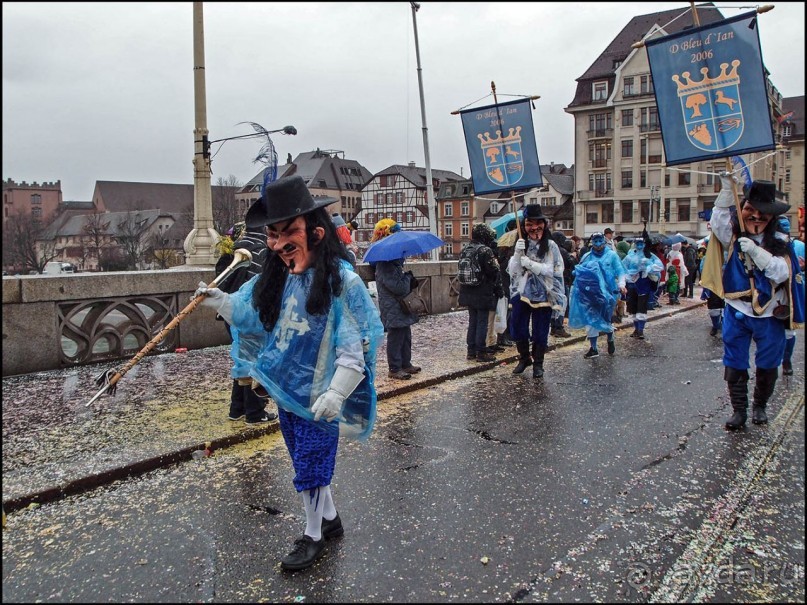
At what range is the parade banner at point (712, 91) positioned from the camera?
18.5 feet

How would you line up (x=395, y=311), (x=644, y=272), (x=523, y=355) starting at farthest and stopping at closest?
(x=644, y=272)
(x=523, y=355)
(x=395, y=311)

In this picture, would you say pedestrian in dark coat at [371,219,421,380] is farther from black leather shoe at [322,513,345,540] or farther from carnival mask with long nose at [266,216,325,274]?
carnival mask with long nose at [266,216,325,274]

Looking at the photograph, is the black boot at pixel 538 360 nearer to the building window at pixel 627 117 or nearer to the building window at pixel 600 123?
the building window at pixel 627 117

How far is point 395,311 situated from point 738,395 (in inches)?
147

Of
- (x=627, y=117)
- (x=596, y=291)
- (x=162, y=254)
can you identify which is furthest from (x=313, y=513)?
(x=627, y=117)

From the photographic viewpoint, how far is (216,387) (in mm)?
6973

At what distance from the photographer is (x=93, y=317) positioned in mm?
8211

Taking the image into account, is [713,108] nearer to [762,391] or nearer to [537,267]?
[537,267]

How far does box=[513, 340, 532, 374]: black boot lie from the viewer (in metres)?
7.89

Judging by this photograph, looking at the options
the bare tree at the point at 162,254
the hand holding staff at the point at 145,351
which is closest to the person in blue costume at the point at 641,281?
the hand holding staff at the point at 145,351

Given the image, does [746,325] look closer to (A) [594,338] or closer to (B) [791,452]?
(B) [791,452]

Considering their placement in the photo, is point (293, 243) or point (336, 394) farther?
point (293, 243)

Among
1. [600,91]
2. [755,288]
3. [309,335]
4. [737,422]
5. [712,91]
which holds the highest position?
[600,91]

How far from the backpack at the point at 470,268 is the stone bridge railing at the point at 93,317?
3681mm
